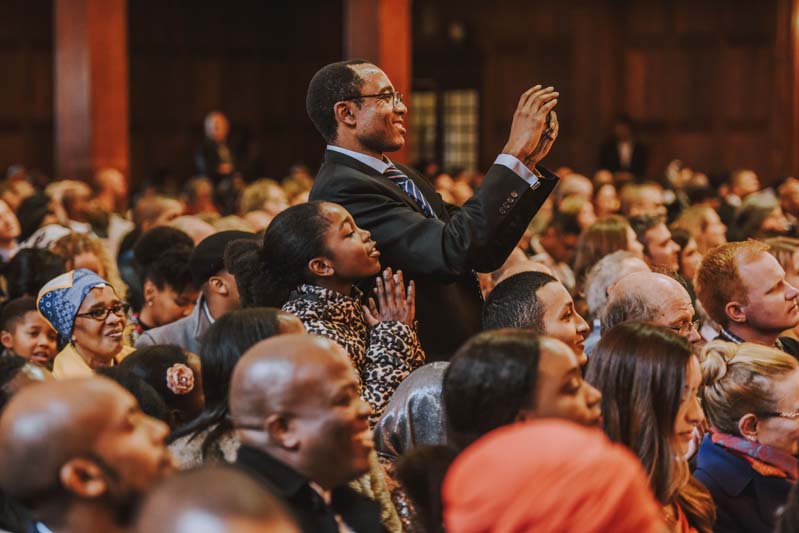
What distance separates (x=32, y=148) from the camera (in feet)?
52.1

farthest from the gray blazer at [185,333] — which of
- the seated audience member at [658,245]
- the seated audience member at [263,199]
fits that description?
the seated audience member at [263,199]

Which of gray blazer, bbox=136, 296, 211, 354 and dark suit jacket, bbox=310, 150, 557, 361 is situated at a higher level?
dark suit jacket, bbox=310, 150, 557, 361

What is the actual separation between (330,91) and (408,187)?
0.33m

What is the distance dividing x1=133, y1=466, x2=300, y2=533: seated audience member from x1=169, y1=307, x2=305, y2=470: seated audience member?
3.55 ft

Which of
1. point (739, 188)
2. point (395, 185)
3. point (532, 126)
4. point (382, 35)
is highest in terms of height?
point (382, 35)

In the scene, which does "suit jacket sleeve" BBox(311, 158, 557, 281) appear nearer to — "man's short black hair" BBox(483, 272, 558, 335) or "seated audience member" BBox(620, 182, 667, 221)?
"man's short black hair" BBox(483, 272, 558, 335)

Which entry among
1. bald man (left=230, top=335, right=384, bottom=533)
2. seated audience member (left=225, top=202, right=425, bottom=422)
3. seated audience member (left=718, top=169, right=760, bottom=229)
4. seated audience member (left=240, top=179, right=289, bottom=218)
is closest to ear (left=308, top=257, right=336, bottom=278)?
seated audience member (left=225, top=202, right=425, bottom=422)

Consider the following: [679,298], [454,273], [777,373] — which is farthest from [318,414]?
[679,298]

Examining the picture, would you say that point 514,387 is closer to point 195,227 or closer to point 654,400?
point 654,400

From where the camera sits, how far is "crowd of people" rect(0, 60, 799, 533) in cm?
174

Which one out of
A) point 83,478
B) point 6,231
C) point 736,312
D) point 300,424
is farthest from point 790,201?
point 83,478

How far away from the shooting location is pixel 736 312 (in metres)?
4.18

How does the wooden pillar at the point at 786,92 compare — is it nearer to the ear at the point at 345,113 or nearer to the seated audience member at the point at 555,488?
the ear at the point at 345,113

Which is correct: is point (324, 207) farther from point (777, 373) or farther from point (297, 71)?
point (297, 71)
